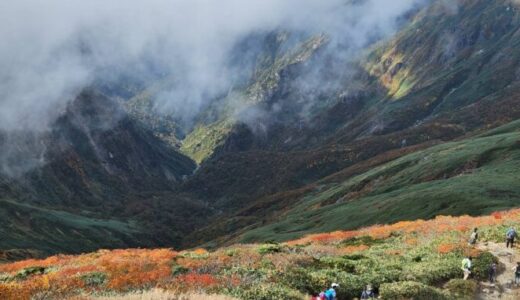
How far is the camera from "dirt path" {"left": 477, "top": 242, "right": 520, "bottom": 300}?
1116 inches

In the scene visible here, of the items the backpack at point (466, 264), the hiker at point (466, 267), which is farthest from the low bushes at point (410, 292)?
the backpack at point (466, 264)

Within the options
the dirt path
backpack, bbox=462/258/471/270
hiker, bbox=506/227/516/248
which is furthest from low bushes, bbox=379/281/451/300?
hiker, bbox=506/227/516/248

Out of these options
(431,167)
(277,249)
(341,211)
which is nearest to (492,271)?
(277,249)

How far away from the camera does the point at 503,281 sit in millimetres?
30469

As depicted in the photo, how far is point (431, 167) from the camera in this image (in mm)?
148000

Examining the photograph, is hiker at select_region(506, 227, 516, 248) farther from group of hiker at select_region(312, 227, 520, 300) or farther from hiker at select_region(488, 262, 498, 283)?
hiker at select_region(488, 262, 498, 283)

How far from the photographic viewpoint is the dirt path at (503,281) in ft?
93.0

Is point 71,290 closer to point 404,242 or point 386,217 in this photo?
point 404,242

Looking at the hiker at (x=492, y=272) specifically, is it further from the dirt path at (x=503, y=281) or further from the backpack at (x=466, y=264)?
the backpack at (x=466, y=264)

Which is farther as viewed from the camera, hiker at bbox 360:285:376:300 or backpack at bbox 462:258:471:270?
backpack at bbox 462:258:471:270

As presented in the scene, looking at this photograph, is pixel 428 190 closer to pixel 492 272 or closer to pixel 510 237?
pixel 510 237

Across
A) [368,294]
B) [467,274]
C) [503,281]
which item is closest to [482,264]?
[503,281]

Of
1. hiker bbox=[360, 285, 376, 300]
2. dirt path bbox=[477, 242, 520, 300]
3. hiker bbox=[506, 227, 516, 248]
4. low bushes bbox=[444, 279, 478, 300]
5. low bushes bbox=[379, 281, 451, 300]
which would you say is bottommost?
hiker bbox=[360, 285, 376, 300]

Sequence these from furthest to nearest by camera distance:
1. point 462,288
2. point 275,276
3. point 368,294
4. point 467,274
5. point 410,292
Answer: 1. point 467,274
2. point 462,288
3. point 275,276
4. point 368,294
5. point 410,292
